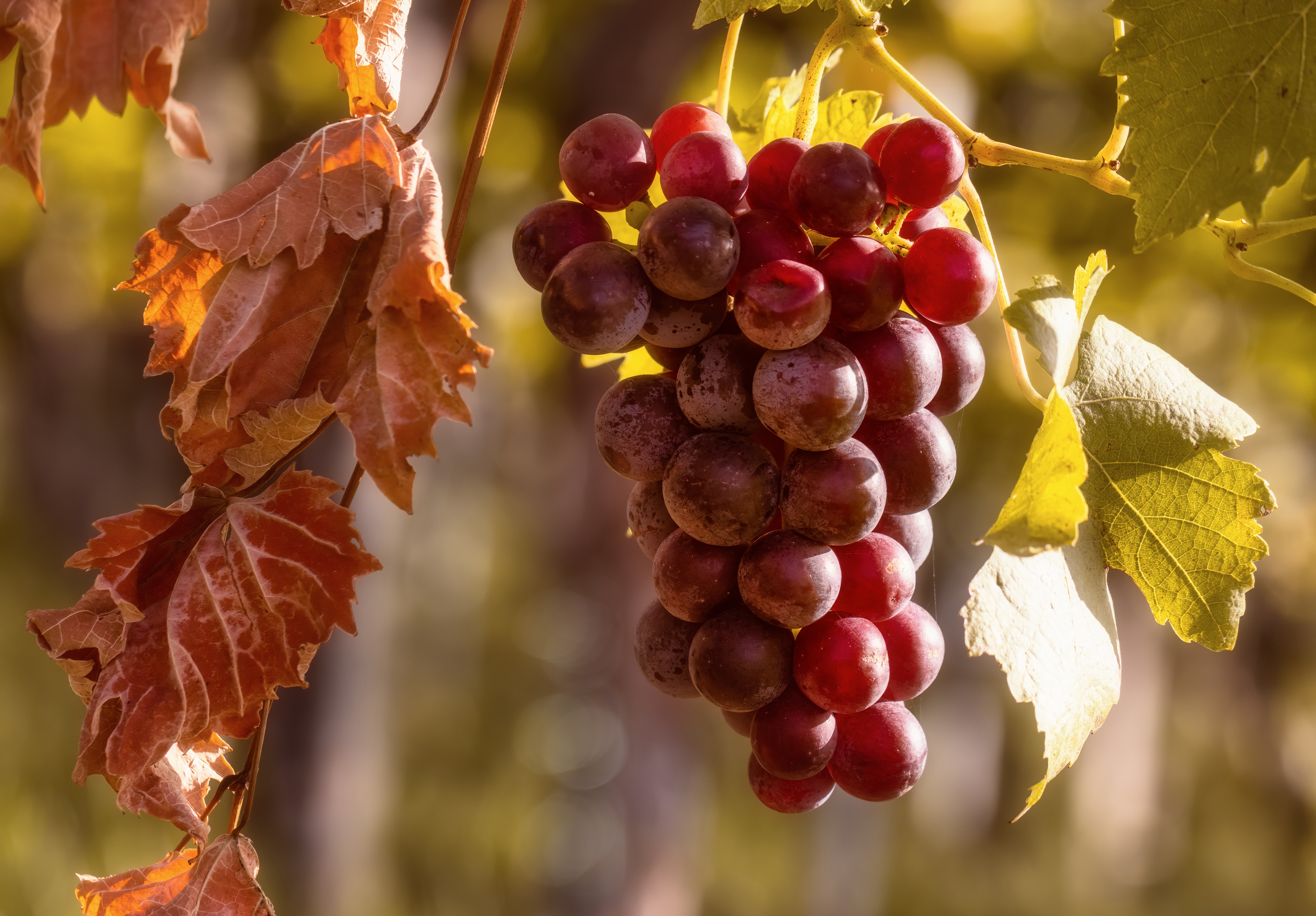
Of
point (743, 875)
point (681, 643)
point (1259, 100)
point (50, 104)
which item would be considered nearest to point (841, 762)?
point (681, 643)

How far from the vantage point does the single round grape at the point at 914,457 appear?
706 millimetres

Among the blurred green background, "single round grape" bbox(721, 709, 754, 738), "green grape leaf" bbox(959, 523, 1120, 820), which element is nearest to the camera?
"green grape leaf" bbox(959, 523, 1120, 820)

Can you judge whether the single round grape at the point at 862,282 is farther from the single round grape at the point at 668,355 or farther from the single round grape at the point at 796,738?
the single round grape at the point at 796,738

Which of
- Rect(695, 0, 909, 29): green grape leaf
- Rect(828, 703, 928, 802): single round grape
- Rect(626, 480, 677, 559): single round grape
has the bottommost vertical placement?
Rect(828, 703, 928, 802): single round grape

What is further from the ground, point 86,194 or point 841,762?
point 841,762

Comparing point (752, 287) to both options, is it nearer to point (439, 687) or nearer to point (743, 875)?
point (743, 875)

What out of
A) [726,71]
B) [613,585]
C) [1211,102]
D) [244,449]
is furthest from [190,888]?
[613,585]

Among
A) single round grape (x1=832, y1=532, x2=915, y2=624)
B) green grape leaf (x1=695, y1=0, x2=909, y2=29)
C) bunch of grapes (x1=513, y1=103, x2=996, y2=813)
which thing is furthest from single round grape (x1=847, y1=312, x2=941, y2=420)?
green grape leaf (x1=695, y1=0, x2=909, y2=29)

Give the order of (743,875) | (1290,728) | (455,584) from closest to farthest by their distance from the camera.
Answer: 1. (743,875)
2. (1290,728)
3. (455,584)

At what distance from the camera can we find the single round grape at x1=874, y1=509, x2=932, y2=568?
0.77 meters

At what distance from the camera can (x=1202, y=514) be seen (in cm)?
75

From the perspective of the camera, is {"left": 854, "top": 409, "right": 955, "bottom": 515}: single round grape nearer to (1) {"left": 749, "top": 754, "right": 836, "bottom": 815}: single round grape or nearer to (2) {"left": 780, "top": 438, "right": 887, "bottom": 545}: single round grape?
(2) {"left": 780, "top": 438, "right": 887, "bottom": 545}: single round grape

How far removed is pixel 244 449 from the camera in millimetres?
711

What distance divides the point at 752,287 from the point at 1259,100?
33 centimetres
